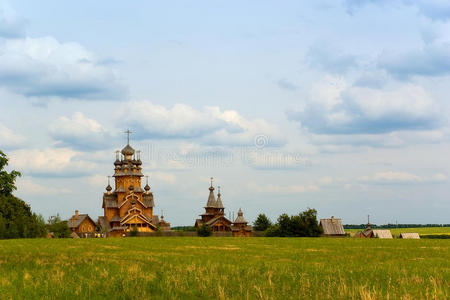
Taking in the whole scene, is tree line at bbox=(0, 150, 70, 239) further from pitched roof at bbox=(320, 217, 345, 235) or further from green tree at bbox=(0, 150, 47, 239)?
pitched roof at bbox=(320, 217, 345, 235)

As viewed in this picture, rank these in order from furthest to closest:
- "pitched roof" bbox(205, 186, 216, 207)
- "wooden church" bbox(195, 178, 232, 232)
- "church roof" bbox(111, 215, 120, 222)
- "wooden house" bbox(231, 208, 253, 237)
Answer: "pitched roof" bbox(205, 186, 216, 207) < "church roof" bbox(111, 215, 120, 222) < "wooden church" bbox(195, 178, 232, 232) < "wooden house" bbox(231, 208, 253, 237)

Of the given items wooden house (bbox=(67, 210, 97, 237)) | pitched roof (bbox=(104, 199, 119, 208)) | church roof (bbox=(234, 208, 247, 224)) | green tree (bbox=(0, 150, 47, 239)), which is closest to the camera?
green tree (bbox=(0, 150, 47, 239))

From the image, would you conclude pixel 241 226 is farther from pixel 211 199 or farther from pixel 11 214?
pixel 11 214

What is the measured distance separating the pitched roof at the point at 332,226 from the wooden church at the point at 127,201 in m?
36.4

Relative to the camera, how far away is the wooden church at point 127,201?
113500 millimetres

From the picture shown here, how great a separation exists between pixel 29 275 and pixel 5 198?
169 ft

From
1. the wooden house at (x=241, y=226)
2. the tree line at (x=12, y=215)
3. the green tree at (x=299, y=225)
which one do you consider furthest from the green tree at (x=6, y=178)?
the wooden house at (x=241, y=226)

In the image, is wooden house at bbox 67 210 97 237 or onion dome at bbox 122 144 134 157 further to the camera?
onion dome at bbox 122 144 134 157

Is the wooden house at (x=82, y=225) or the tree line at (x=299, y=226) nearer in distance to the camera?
the tree line at (x=299, y=226)

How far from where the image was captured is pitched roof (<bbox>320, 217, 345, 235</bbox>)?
10150cm

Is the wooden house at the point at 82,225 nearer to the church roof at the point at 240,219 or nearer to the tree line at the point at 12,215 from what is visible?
the church roof at the point at 240,219

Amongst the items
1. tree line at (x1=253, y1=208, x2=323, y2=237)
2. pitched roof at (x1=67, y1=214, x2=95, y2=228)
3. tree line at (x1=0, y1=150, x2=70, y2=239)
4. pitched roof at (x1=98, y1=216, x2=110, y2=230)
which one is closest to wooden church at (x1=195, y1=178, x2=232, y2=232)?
pitched roof at (x1=98, y1=216, x2=110, y2=230)

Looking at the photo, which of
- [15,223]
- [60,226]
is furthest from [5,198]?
[60,226]

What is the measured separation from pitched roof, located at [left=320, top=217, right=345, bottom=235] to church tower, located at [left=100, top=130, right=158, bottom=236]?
1444 inches
